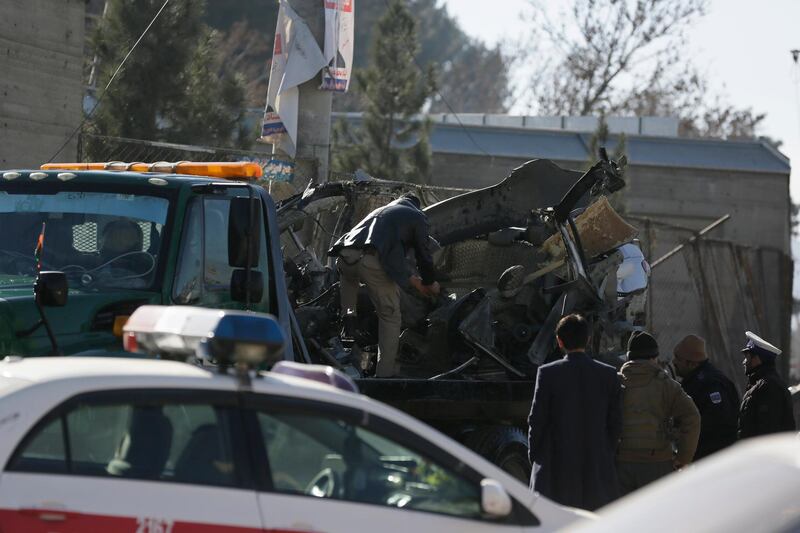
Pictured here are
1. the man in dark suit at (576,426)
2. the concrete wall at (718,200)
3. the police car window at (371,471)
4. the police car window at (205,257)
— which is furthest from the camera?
the concrete wall at (718,200)

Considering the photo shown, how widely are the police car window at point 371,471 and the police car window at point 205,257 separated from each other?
3.02 meters

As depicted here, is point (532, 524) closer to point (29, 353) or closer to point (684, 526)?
point (684, 526)

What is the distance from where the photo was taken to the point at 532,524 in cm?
492

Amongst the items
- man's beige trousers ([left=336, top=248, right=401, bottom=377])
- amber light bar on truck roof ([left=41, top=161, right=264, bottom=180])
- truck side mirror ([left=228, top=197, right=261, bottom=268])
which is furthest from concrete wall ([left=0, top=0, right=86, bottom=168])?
truck side mirror ([left=228, top=197, right=261, bottom=268])

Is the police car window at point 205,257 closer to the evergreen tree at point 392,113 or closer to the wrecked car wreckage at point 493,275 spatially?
the wrecked car wreckage at point 493,275

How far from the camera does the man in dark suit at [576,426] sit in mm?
6938

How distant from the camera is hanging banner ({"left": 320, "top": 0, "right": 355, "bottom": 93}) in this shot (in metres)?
14.3

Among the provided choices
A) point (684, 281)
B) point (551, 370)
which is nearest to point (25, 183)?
point (551, 370)

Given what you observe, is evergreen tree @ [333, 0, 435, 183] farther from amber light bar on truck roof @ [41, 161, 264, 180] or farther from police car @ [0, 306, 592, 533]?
police car @ [0, 306, 592, 533]

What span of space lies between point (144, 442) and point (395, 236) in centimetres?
483

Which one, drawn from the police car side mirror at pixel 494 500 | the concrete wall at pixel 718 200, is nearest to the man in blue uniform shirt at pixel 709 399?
the police car side mirror at pixel 494 500

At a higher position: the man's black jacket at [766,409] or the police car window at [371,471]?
the police car window at [371,471]

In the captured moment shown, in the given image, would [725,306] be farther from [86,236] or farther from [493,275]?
[86,236]

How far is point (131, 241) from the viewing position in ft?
25.8
